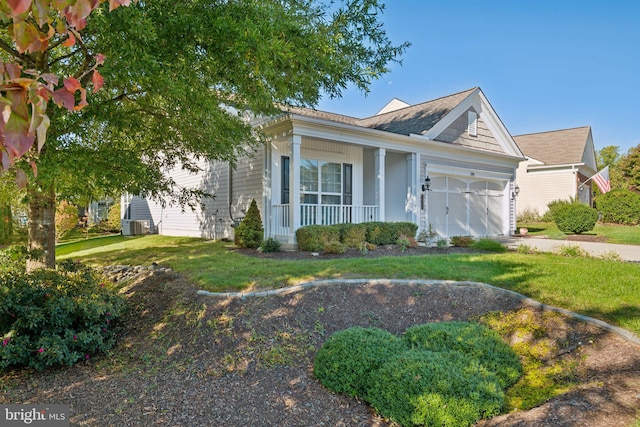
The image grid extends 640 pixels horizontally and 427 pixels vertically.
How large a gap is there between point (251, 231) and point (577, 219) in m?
12.9

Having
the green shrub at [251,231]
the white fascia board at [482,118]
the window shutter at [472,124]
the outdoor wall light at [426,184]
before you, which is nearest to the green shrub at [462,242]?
the outdoor wall light at [426,184]

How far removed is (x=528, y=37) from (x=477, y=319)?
32.7 ft

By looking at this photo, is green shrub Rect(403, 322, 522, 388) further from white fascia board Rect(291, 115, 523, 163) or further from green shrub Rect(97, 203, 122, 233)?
green shrub Rect(97, 203, 122, 233)

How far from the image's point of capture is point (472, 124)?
14438 mm

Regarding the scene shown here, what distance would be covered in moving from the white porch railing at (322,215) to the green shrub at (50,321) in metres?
5.30

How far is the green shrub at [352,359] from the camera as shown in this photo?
3600mm

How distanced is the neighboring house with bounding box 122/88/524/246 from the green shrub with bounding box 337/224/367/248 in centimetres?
92

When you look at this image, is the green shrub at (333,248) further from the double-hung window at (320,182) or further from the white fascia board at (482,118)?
the white fascia board at (482,118)

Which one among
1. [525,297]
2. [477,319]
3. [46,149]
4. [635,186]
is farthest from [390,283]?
[635,186]

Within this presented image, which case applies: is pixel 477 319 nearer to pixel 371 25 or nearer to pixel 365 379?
pixel 365 379

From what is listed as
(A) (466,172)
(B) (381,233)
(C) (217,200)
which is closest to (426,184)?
(A) (466,172)

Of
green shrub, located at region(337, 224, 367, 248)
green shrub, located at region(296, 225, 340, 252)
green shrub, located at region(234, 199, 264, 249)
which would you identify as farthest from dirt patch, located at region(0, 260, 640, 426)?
green shrub, located at region(337, 224, 367, 248)

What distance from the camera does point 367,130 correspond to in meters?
10.9

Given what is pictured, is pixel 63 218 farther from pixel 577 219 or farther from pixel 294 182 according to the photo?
pixel 577 219
